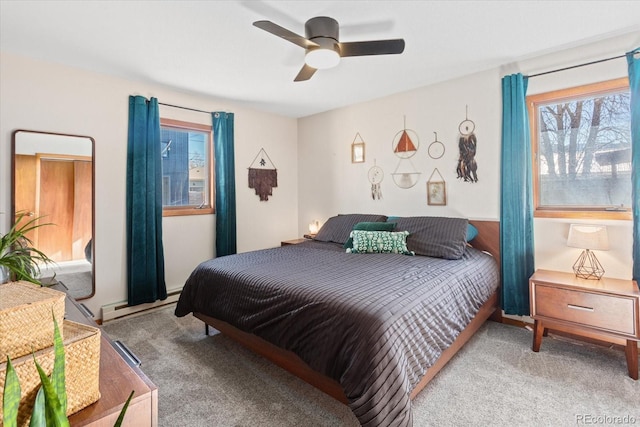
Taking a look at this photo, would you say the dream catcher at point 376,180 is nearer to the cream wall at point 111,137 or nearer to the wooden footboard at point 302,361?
the cream wall at point 111,137

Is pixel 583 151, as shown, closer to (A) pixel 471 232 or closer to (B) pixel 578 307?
(A) pixel 471 232

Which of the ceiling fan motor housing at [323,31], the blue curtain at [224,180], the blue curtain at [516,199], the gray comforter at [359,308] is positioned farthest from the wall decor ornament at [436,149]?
the blue curtain at [224,180]

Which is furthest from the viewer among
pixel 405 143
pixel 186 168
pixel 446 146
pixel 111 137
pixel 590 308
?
pixel 186 168

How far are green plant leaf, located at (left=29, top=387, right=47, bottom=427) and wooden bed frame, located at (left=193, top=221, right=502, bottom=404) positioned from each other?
49.9 inches

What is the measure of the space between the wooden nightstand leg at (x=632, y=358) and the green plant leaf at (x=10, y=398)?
3.04m

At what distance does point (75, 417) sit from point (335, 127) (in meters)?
4.05

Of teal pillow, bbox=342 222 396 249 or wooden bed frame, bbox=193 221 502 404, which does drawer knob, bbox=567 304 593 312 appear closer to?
wooden bed frame, bbox=193 221 502 404

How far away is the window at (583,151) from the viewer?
2.47 meters

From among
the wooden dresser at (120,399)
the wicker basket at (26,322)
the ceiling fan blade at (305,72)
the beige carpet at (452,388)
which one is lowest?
the beige carpet at (452,388)

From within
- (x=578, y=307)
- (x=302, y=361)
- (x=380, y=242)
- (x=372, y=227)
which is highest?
(x=372, y=227)

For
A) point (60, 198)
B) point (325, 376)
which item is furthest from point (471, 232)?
point (60, 198)

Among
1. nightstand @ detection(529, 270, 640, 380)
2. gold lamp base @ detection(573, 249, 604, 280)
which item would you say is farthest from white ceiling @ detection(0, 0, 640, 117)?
nightstand @ detection(529, 270, 640, 380)

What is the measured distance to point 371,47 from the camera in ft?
6.80

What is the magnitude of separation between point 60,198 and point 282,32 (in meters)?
2.50
